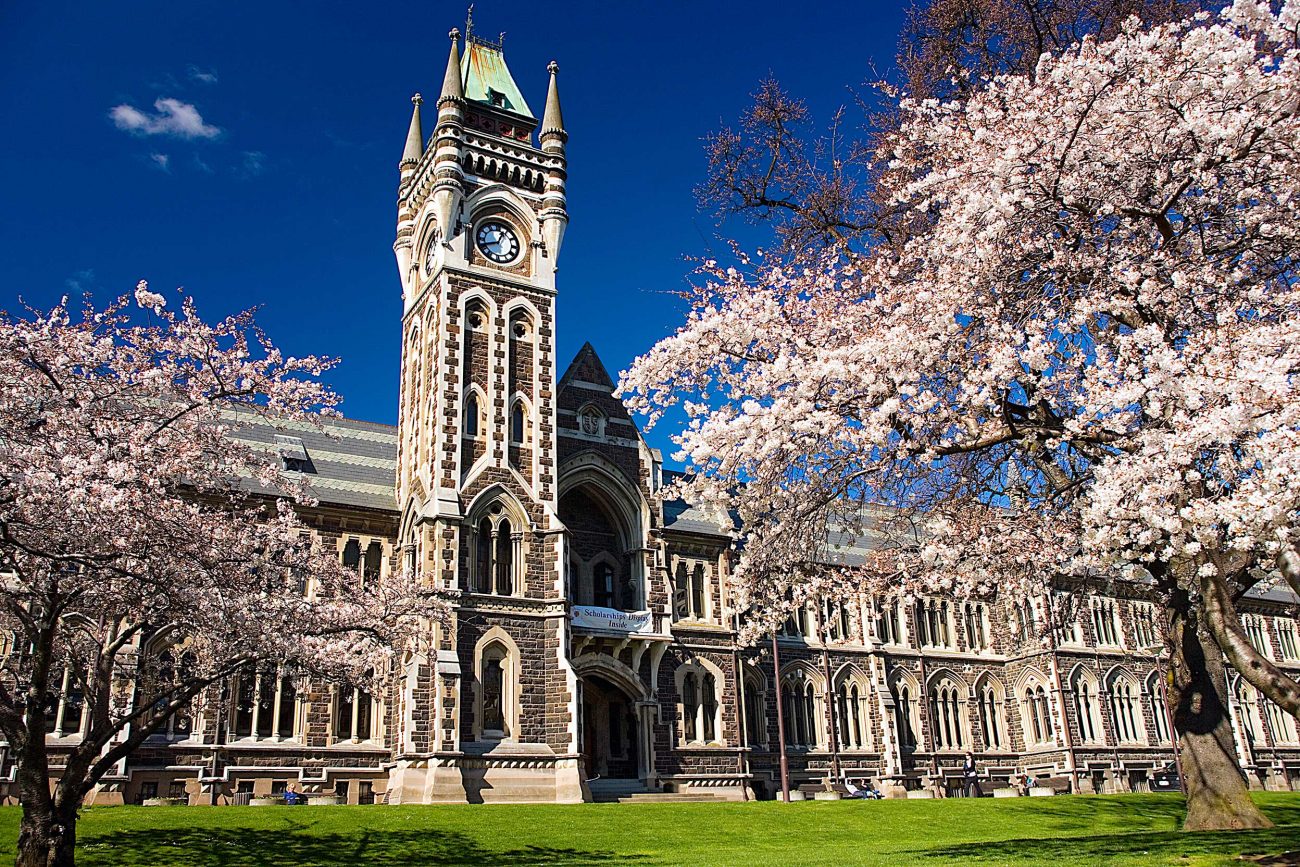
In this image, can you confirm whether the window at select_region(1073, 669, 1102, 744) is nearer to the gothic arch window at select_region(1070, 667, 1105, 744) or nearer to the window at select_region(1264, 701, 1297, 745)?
the gothic arch window at select_region(1070, 667, 1105, 744)

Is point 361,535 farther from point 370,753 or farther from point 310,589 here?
point 370,753

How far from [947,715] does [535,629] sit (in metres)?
22.9

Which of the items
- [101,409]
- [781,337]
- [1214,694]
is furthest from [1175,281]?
[101,409]

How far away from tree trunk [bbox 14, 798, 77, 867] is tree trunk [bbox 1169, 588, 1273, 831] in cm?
1667

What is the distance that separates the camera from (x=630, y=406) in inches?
750

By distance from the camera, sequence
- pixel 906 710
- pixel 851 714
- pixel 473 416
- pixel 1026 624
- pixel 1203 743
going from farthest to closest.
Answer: pixel 1026 624, pixel 906 710, pixel 851 714, pixel 473 416, pixel 1203 743

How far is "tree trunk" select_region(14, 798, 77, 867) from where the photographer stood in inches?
570

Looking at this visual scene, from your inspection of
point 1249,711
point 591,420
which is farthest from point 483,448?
point 1249,711

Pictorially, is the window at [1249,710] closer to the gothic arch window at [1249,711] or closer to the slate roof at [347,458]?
the gothic arch window at [1249,711]

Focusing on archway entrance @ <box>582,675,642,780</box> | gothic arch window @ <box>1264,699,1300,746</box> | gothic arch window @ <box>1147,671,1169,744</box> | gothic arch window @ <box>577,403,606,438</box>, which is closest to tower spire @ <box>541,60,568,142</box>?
gothic arch window @ <box>577,403,606,438</box>

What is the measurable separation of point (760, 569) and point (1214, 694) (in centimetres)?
765

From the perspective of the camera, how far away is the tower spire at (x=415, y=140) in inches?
1667

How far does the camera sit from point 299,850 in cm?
2016

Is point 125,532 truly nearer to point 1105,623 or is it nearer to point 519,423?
point 519,423
